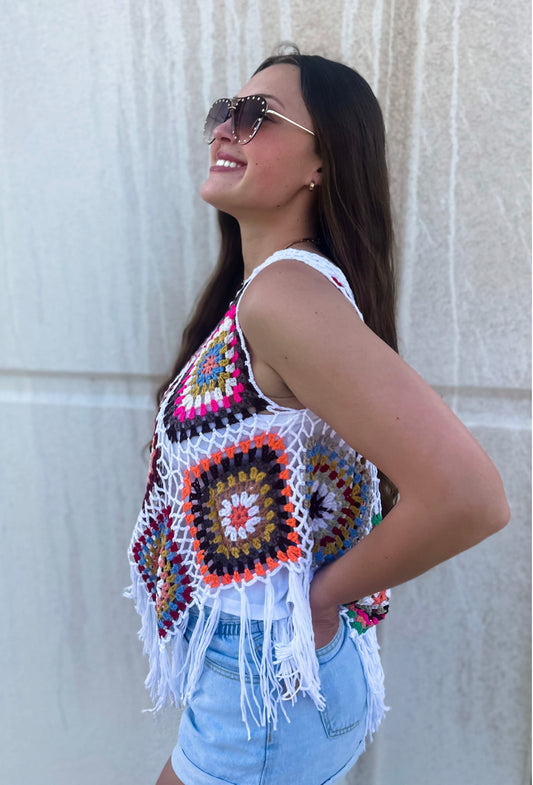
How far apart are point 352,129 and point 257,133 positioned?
0.19 m

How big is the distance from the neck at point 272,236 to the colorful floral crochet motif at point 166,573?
57cm

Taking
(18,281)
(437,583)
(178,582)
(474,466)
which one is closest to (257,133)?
(474,466)

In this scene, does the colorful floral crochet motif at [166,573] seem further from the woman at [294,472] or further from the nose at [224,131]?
the nose at [224,131]

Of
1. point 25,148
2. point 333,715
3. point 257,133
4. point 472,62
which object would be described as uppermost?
point 472,62

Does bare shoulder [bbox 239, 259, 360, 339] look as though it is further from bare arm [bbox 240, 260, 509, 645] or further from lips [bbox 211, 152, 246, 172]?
lips [bbox 211, 152, 246, 172]

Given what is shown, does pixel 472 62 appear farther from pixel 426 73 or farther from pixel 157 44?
pixel 157 44

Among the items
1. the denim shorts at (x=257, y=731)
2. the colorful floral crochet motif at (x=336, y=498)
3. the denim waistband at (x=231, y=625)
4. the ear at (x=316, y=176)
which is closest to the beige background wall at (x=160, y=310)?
the ear at (x=316, y=176)

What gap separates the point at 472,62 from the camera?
1632 millimetres

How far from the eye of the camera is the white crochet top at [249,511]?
1102mm

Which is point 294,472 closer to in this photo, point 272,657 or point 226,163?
point 272,657

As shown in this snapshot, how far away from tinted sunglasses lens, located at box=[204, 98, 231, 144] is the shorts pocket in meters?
1.08

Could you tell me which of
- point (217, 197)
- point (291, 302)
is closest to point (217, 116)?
point (217, 197)

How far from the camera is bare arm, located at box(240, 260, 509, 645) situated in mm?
931

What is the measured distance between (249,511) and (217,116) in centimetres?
84
